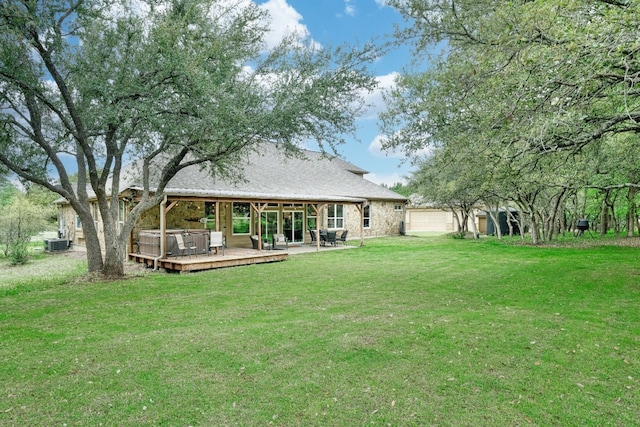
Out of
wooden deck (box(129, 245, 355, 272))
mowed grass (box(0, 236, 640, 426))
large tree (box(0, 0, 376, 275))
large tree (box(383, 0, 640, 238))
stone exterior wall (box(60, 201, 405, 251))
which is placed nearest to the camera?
mowed grass (box(0, 236, 640, 426))

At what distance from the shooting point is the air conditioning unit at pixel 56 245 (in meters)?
19.9

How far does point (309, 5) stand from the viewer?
12891 mm

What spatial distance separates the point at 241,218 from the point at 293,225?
335 centimetres

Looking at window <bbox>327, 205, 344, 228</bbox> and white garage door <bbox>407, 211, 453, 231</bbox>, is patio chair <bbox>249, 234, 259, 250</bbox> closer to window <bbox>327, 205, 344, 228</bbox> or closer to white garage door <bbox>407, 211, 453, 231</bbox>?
window <bbox>327, 205, 344, 228</bbox>

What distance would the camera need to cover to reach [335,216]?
23766 mm

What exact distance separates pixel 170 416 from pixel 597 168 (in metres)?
17.7

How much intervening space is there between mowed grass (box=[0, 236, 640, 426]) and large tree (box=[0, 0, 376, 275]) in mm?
3900

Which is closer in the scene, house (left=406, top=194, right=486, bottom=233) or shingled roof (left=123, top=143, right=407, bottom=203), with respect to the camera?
shingled roof (left=123, top=143, right=407, bottom=203)

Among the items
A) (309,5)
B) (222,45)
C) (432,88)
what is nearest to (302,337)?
(432,88)

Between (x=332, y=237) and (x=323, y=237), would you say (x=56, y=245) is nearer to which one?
(x=323, y=237)

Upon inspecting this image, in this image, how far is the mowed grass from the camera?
3371mm

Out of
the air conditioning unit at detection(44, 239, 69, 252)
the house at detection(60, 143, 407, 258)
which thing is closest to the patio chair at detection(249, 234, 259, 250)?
the house at detection(60, 143, 407, 258)

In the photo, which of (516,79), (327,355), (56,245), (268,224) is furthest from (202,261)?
(56,245)

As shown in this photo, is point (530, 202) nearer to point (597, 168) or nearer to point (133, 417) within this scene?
point (597, 168)
